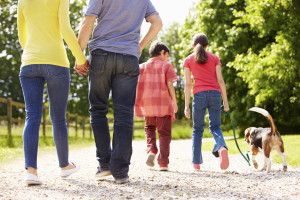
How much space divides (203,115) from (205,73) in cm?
58

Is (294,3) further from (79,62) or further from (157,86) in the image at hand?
(79,62)

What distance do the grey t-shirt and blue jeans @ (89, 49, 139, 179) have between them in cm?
8

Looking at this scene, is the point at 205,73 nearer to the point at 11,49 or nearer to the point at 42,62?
the point at 42,62

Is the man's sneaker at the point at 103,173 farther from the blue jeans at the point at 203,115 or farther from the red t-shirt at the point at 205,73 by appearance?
the red t-shirt at the point at 205,73

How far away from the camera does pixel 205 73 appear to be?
18.3 feet

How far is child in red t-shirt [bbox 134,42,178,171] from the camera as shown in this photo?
581cm

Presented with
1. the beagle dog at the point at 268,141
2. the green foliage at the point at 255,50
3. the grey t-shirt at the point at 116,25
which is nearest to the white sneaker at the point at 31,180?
the grey t-shirt at the point at 116,25

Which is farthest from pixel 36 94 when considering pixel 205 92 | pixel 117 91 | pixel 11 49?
pixel 11 49

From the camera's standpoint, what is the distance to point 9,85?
2688 centimetres

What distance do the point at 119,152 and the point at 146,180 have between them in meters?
0.62

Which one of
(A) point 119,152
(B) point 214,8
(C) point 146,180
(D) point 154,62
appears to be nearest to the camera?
(A) point 119,152

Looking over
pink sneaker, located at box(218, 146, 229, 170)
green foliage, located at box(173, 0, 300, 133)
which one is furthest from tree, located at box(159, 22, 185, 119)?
pink sneaker, located at box(218, 146, 229, 170)

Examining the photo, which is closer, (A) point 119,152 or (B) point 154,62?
(A) point 119,152

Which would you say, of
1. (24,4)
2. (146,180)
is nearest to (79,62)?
(24,4)
